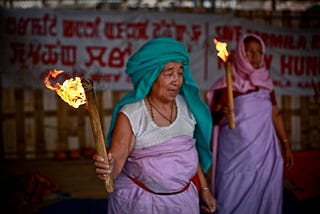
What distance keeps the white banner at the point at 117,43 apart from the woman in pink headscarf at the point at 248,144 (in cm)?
270

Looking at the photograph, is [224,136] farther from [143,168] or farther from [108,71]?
[108,71]

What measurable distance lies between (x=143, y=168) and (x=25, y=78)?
4263mm

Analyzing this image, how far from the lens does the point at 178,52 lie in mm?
2186

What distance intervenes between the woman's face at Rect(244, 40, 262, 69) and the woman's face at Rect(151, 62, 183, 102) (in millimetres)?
1302

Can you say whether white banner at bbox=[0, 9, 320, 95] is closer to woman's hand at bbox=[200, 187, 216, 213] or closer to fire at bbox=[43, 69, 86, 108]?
woman's hand at bbox=[200, 187, 216, 213]

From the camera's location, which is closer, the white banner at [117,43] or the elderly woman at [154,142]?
the elderly woman at [154,142]

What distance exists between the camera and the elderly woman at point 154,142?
2115mm

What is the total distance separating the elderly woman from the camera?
6.94ft

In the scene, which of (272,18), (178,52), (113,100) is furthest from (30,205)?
(272,18)

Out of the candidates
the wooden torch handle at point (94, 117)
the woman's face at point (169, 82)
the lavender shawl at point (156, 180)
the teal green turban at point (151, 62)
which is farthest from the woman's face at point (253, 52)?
the wooden torch handle at point (94, 117)

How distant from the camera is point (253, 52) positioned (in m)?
3.36

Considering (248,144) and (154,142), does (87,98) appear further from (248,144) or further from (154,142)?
(248,144)

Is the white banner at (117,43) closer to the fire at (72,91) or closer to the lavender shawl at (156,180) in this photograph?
the lavender shawl at (156,180)

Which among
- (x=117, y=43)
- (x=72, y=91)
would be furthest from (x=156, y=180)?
(x=117, y=43)
